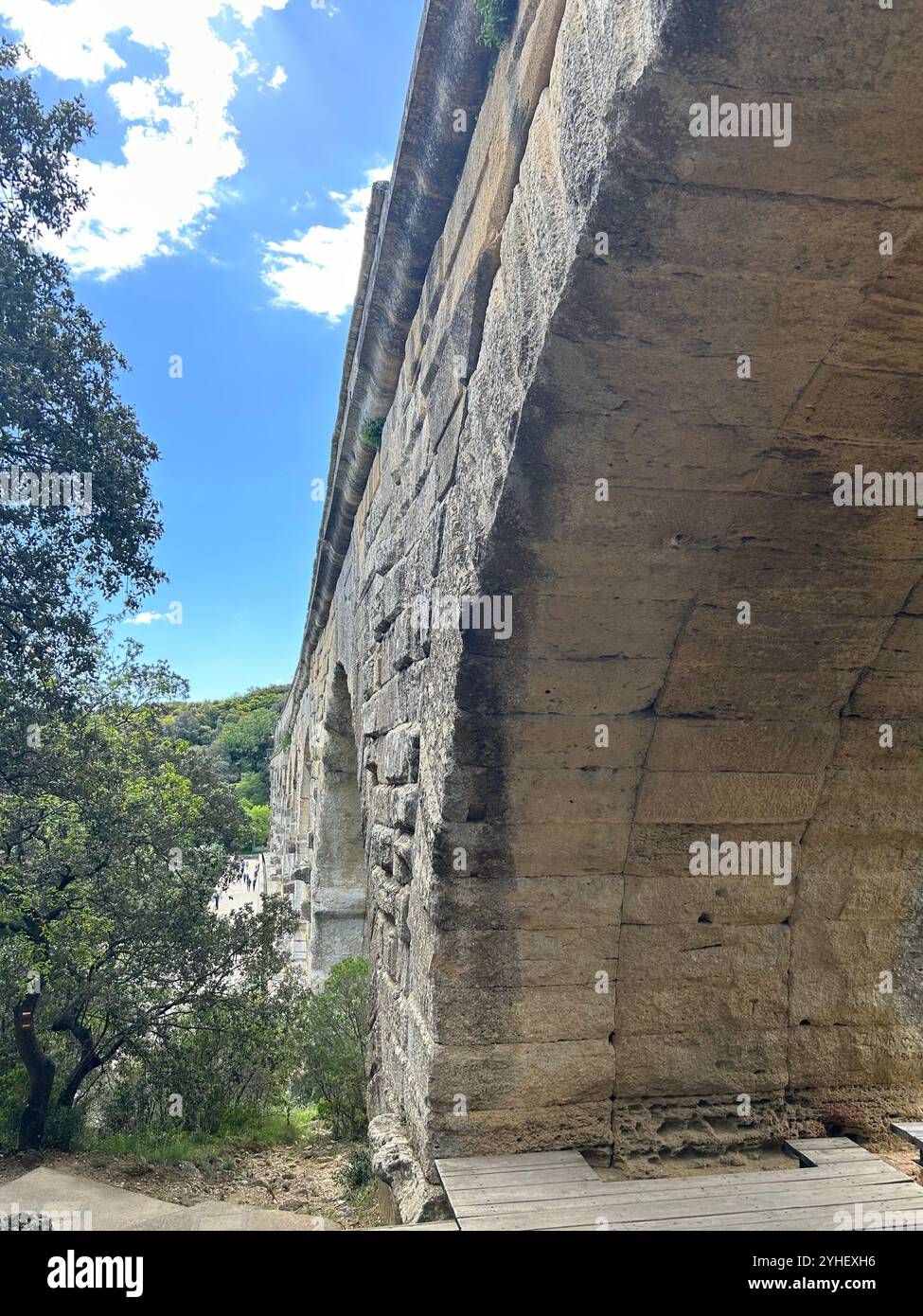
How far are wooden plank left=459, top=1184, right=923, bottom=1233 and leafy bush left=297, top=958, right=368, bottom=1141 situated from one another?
2620 mm

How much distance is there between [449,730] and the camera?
279 centimetres

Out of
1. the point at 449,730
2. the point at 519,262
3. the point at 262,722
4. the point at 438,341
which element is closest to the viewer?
the point at 519,262

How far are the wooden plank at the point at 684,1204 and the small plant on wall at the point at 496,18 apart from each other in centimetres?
345

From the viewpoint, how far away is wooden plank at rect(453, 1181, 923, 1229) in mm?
2562

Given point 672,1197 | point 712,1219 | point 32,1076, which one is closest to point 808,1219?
point 712,1219

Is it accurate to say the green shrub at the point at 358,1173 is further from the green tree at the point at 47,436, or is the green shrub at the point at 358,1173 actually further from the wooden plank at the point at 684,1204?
the green tree at the point at 47,436

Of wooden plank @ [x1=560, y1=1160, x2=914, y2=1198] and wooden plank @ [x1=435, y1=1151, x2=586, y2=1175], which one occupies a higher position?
wooden plank @ [x1=435, y1=1151, x2=586, y2=1175]

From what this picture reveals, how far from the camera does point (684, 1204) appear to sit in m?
2.72

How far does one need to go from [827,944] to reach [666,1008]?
27.9 inches

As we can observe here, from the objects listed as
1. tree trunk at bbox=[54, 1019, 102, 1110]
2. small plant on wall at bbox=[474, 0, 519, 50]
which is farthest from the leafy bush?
small plant on wall at bbox=[474, 0, 519, 50]

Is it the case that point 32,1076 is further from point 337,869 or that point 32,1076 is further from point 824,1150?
point 824,1150

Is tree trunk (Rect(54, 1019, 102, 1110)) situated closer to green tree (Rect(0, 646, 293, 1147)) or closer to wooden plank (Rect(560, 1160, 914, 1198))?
green tree (Rect(0, 646, 293, 1147))
